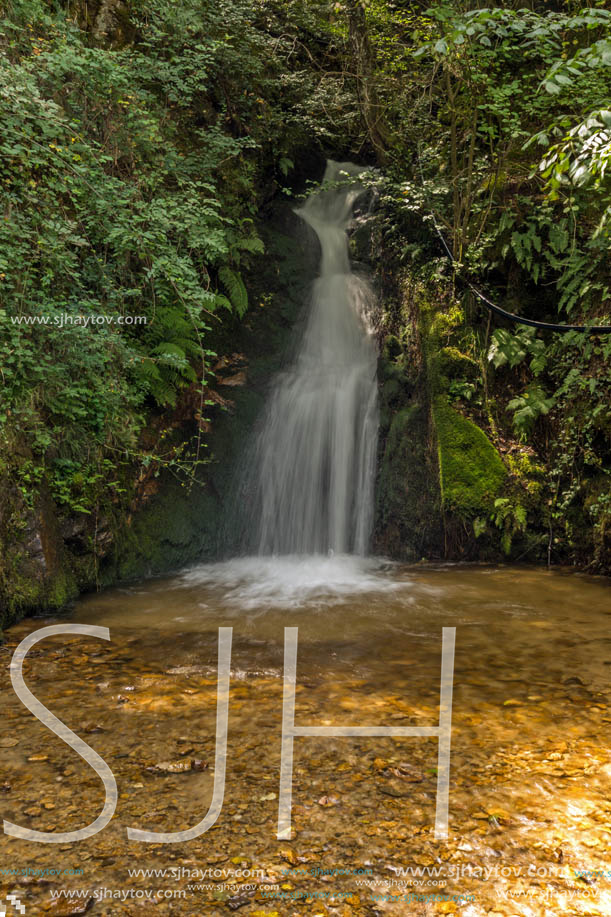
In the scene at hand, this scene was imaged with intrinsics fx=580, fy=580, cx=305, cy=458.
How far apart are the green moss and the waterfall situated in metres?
1.11

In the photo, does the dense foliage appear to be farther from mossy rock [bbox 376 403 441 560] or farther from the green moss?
the green moss

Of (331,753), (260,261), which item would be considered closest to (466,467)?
(331,753)

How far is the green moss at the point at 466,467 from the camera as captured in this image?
6.61 meters

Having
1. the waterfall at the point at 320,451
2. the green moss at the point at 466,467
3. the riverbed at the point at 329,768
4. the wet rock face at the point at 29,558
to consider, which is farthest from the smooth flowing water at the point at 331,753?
the waterfall at the point at 320,451

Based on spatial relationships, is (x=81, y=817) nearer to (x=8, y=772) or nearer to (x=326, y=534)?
(x=8, y=772)

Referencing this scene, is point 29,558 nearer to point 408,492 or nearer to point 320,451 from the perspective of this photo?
point 320,451

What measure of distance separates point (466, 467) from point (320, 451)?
1.97 meters

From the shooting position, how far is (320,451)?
25.5 feet

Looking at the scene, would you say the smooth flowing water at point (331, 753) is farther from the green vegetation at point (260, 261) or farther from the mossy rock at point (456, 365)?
the mossy rock at point (456, 365)

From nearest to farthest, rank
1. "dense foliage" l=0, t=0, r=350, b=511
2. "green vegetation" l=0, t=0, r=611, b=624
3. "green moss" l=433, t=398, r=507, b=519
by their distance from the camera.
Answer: "dense foliage" l=0, t=0, r=350, b=511 < "green vegetation" l=0, t=0, r=611, b=624 < "green moss" l=433, t=398, r=507, b=519

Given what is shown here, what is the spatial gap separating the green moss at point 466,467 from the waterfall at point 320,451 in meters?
1.11

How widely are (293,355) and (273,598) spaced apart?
448 cm

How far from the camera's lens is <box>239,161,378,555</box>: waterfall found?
293 inches

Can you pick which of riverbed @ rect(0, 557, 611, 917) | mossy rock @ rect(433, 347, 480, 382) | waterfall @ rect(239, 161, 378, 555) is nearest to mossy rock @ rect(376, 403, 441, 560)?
waterfall @ rect(239, 161, 378, 555)
